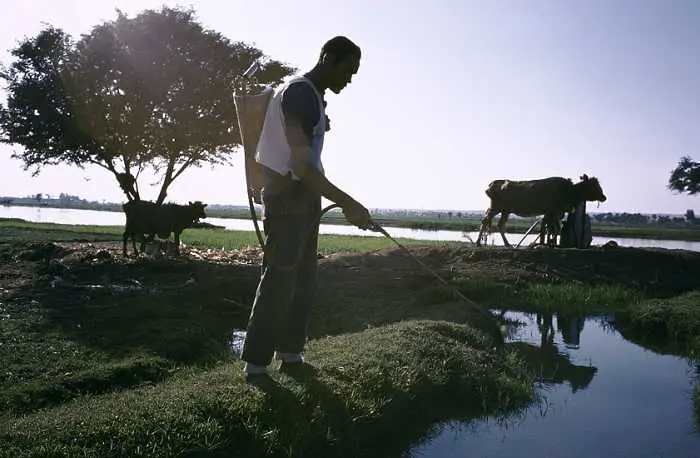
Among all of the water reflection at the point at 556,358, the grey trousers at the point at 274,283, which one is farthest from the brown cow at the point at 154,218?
the grey trousers at the point at 274,283

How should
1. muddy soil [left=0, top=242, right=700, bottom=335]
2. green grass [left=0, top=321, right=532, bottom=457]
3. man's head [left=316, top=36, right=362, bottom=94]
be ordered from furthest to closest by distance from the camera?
muddy soil [left=0, top=242, right=700, bottom=335]
man's head [left=316, top=36, right=362, bottom=94]
green grass [left=0, top=321, right=532, bottom=457]

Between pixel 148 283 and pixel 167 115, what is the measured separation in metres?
9.98

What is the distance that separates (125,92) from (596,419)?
1786 centimetres

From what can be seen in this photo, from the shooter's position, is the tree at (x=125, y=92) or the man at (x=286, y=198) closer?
the man at (x=286, y=198)

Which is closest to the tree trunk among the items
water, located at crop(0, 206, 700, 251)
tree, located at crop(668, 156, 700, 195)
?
water, located at crop(0, 206, 700, 251)

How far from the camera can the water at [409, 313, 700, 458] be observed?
156 inches

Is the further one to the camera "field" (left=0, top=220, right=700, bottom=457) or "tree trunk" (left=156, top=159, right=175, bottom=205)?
"tree trunk" (left=156, top=159, right=175, bottom=205)

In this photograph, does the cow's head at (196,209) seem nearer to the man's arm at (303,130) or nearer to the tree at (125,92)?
the tree at (125,92)

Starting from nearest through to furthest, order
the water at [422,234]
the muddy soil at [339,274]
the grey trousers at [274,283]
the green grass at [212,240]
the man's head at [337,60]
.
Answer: the grey trousers at [274,283], the man's head at [337,60], the muddy soil at [339,274], the green grass at [212,240], the water at [422,234]

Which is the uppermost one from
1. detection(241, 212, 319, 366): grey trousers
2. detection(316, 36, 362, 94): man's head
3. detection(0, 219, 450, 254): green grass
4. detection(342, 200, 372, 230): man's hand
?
detection(316, 36, 362, 94): man's head

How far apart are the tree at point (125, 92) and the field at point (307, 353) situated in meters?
7.11

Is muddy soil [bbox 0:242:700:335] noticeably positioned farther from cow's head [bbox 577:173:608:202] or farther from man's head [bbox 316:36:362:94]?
man's head [bbox 316:36:362:94]

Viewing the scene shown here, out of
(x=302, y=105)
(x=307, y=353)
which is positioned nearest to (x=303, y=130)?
(x=302, y=105)

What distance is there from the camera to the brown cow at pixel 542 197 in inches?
637
